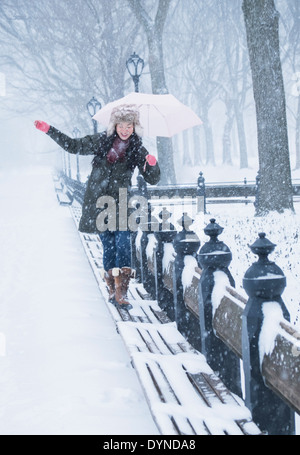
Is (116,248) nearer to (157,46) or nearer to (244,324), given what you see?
(244,324)

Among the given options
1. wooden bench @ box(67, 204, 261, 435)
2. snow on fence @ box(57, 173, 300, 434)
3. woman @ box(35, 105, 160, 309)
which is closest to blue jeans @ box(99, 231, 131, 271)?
woman @ box(35, 105, 160, 309)

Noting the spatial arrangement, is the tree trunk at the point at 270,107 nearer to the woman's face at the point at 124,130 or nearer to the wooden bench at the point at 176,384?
the wooden bench at the point at 176,384

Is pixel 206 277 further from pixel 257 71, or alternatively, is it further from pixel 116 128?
pixel 257 71

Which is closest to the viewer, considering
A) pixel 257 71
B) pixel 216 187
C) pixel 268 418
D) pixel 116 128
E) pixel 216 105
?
pixel 268 418

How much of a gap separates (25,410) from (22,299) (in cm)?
336

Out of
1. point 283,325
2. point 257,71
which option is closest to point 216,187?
A: point 257,71

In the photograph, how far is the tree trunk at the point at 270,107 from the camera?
1234 cm

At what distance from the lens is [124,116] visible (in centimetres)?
550

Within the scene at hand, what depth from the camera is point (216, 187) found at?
58.3 feet

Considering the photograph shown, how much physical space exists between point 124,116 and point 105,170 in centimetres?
52

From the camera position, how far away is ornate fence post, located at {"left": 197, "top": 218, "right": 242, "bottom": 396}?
427 cm

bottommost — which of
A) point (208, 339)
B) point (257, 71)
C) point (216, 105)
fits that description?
point (208, 339)

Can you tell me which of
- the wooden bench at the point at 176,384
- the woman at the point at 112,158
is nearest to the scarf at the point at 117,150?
the woman at the point at 112,158

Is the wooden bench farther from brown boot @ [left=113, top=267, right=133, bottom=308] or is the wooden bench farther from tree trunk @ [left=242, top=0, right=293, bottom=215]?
tree trunk @ [left=242, top=0, right=293, bottom=215]
